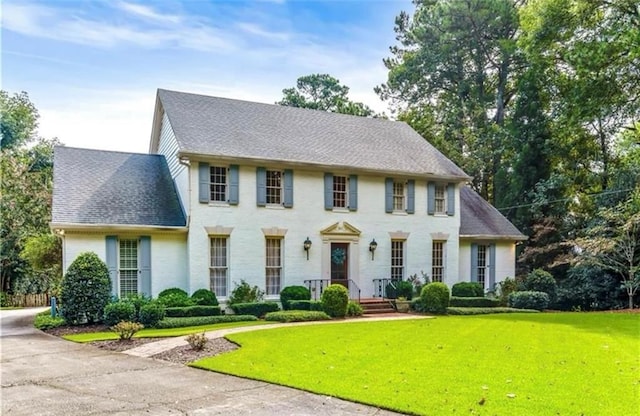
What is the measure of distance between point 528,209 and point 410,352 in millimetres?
18425

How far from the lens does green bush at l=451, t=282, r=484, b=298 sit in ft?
64.3

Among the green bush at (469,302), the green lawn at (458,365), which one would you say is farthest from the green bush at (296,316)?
the green bush at (469,302)

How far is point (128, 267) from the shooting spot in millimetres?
15867

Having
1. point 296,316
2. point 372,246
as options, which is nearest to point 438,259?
point 372,246

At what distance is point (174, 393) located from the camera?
6.71 meters

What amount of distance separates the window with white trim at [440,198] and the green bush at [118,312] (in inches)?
492

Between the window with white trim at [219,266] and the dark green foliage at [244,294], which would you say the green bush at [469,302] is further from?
the window with white trim at [219,266]

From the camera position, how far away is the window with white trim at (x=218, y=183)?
16.8 m

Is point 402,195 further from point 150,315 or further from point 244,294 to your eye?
point 150,315

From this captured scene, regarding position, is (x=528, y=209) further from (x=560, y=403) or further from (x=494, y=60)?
(x=560, y=403)

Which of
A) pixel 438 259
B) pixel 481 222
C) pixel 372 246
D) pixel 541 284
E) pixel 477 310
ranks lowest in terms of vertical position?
pixel 477 310

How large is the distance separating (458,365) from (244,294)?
9945 mm

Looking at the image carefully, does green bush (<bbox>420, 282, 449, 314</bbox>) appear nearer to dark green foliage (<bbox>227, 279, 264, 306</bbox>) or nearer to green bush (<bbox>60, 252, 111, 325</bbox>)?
dark green foliage (<bbox>227, 279, 264, 306</bbox>)

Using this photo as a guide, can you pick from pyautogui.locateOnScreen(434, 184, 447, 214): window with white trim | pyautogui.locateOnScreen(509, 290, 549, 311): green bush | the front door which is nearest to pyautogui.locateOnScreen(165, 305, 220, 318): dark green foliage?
the front door
